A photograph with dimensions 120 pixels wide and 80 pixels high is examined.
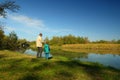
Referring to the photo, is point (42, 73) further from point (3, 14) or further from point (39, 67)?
point (3, 14)

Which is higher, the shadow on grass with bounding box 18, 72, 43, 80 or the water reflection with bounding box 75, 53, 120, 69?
the shadow on grass with bounding box 18, 72, 43, 80

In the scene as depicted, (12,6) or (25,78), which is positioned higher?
(12,6)

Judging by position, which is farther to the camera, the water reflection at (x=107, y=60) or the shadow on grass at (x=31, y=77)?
the water reflection at (x=107, y=60)

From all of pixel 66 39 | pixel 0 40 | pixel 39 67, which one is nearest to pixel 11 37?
pixel 0 40

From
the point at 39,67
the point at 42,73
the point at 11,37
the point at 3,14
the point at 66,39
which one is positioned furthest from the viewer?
the point at 66,39

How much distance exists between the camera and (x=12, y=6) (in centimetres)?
2741

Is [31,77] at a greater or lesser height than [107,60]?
greater

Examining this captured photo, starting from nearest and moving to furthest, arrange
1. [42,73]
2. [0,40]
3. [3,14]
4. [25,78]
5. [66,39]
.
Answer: [25,78] → [42,73] → [3,14] → [0,40] → [66,39]

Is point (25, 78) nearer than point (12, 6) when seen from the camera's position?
Yes

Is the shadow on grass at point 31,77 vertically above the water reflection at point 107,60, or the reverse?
the shadow on grass at point 31,77

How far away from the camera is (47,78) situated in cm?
939

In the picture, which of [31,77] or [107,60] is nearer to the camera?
[31,77]

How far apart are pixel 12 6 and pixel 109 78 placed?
21155mm

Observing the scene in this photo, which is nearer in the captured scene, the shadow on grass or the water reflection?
the shadow on grass
